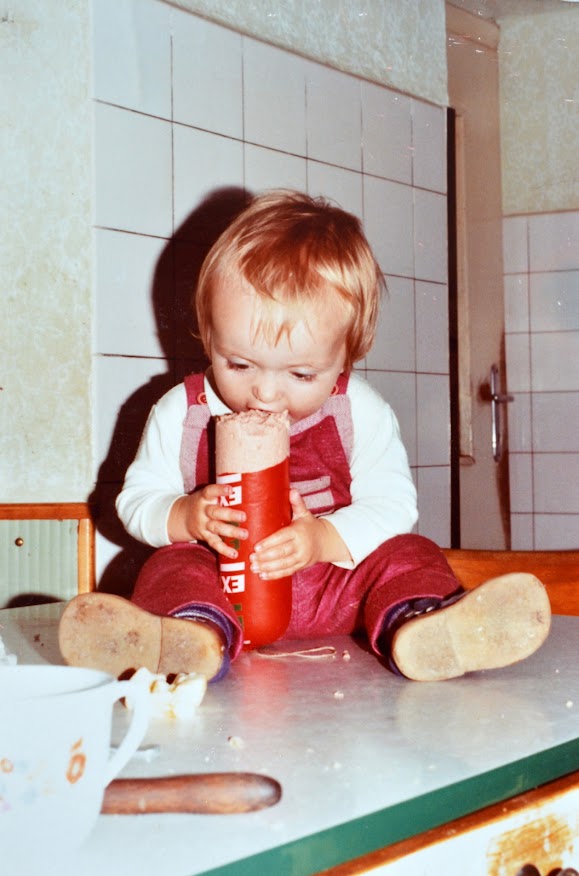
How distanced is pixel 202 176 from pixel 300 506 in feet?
2.66

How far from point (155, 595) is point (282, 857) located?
0.44 metres

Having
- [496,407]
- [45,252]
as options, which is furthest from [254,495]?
[496,407]

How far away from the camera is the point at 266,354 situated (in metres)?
0.93

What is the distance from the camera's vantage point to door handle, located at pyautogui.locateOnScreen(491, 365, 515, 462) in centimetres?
272

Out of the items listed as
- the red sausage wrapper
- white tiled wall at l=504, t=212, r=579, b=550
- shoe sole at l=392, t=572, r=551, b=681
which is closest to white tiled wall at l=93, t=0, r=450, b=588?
the red sausage wrapper

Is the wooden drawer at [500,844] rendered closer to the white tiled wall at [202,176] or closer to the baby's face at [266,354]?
the baby's face at [266,354]

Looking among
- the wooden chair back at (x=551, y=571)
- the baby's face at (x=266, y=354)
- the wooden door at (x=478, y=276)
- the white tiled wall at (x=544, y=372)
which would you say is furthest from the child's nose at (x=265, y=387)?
the white tiled wall at (x=544, y=372)

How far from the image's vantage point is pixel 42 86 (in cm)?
134

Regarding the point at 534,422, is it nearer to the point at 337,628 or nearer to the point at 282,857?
the point at 337,628

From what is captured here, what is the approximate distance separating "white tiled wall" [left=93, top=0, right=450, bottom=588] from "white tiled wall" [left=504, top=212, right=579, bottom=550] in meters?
0.91

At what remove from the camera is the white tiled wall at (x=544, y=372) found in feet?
9.13

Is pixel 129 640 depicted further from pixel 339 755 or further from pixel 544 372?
pixel 544 372

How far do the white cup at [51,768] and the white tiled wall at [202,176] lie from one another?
1.00 m

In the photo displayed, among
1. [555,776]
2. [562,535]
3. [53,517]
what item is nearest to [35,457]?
[53,517]
